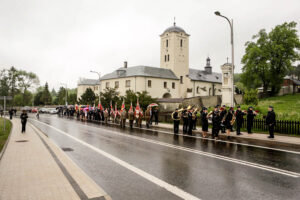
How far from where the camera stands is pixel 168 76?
58188 mm

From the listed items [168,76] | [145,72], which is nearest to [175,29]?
[168,76]

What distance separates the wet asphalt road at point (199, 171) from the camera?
488cm

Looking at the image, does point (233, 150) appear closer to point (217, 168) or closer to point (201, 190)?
point (217, 168)

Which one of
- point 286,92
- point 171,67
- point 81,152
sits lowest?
point 81,152

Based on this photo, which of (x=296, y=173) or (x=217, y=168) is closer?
(x=296, y=173)

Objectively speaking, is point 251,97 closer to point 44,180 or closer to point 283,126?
point 283,126

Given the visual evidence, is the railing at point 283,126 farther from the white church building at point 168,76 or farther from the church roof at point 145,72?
the church roof at point 145,72

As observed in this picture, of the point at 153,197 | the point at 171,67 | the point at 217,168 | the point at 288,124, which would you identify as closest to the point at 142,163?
the point at 217,168

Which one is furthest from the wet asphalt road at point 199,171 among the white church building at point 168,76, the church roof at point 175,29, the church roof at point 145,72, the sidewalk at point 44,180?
the church roof at point 175,29

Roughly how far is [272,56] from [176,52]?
2276 cm

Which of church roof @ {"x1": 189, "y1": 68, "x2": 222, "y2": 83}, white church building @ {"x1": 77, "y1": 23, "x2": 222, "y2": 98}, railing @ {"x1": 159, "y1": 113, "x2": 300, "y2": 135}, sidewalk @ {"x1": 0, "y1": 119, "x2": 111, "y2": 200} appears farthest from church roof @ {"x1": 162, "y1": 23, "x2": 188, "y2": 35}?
sidewalk @ {"x1": 0, "y1": 119, "x2": 111, "y2": 200}

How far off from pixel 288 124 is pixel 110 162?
11.6 metres

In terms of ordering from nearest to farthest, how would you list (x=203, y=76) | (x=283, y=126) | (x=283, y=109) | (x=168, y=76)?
(x=283, y=126) < (x=283, y=109) < (x=168, y=76) < (x=203, y=76)

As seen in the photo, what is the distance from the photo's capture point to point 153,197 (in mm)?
4625
